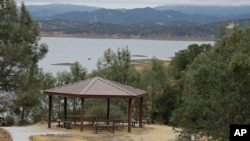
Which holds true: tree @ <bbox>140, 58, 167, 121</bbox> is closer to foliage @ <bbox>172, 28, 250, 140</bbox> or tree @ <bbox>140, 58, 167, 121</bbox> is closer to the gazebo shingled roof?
the gazebo shingled roof

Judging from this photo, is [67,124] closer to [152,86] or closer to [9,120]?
[9,120]

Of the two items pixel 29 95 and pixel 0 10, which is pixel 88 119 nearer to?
pixel 29 95

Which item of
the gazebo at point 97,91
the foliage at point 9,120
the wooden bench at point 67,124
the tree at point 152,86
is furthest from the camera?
the tree at point 152,86

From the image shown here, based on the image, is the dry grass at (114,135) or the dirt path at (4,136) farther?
the dry grass at (114,135)

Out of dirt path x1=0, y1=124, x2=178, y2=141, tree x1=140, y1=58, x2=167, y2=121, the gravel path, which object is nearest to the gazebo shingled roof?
dirt path x1=0, y1=124, x2=178, y2=141

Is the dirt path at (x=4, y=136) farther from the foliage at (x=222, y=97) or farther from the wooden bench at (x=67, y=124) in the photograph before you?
the foliage at (x=222, y=97)

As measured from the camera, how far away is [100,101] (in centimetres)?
3953

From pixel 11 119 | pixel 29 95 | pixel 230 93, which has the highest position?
pixel 230 93

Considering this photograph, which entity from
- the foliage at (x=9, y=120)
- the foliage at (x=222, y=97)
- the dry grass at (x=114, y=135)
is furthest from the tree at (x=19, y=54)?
the foliage at (x=222, y=97)

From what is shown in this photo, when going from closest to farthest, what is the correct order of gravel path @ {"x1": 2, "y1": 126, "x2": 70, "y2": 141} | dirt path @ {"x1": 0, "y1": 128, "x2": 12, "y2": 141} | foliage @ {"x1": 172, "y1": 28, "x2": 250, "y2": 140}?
foliage @ {"x1": 172, "y1": 28, "x2": 250, "y2": 140} → dirt path @ {"x1": 0, "y1": 128, "x2": 12, "y2": 141} → gravel path @ {"x1": 2, "y1": 126, "x2": 70, "y2": 141}

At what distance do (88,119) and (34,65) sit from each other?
532 centimetres

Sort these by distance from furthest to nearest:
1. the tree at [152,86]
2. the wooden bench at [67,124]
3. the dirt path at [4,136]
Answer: the tree at [152,86], the wooden bench at [67,124], the dirt path at [4,136]

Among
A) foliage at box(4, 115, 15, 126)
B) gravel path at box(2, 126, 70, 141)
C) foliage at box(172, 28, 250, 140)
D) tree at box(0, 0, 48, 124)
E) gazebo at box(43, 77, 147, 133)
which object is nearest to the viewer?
foliage at box(172, 28, 250, 140)

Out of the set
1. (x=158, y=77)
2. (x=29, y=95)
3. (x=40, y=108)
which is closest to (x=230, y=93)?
(x=29, y=95)
